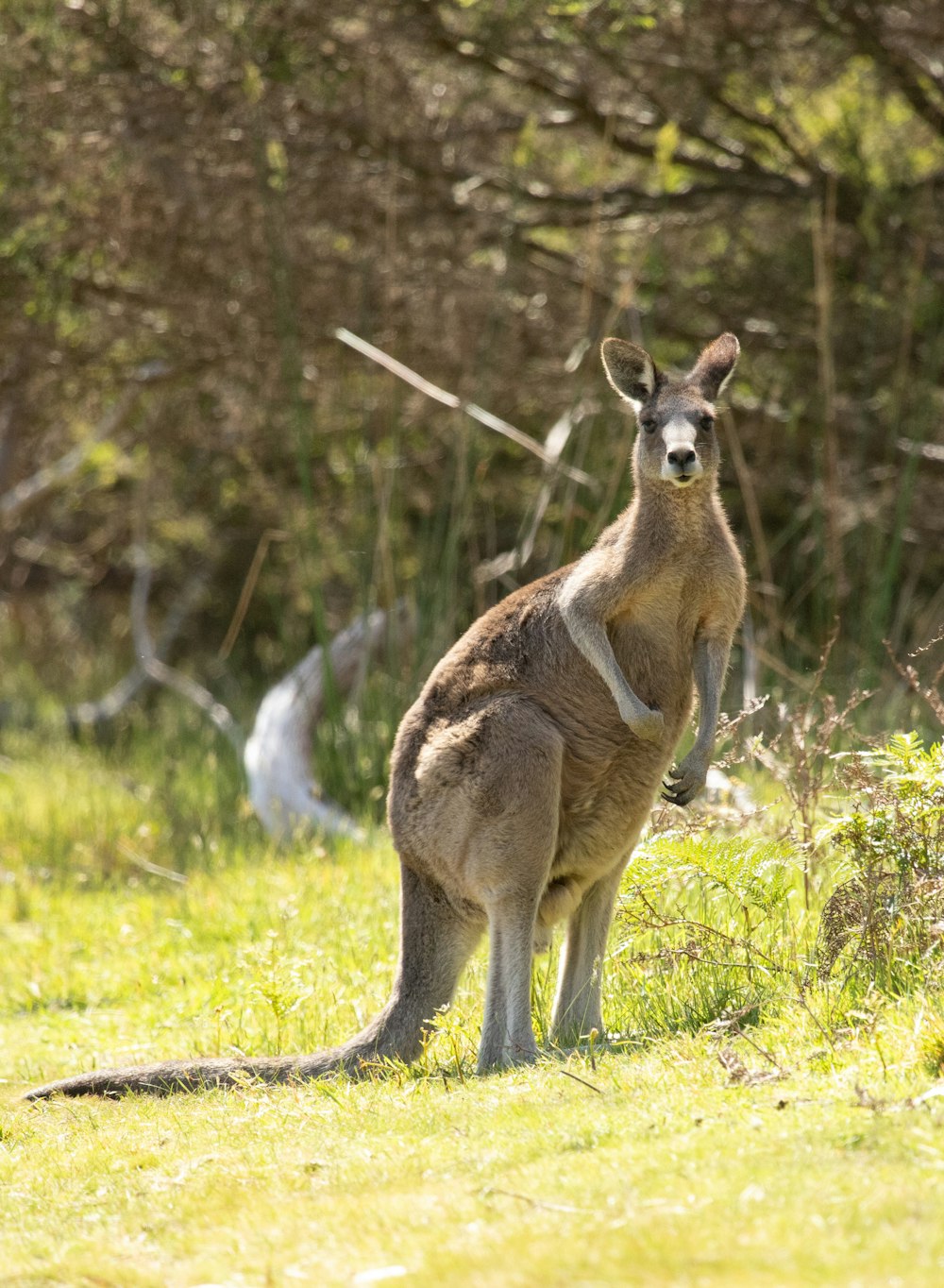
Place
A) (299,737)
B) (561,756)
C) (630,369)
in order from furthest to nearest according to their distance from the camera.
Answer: (299,737), (630,369), (561,756)

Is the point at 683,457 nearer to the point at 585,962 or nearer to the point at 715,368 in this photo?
the point at 715,368

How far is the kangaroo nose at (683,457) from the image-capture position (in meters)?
4.29

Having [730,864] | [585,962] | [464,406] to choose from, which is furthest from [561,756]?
[464,406]

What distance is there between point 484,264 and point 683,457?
6177 mm

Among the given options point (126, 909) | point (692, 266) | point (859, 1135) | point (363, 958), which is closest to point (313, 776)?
point (126, 909)

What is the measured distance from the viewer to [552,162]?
36.4 ft

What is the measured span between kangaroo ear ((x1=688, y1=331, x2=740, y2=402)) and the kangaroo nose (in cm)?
48

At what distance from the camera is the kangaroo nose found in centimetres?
429

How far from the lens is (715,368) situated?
15.7 feet

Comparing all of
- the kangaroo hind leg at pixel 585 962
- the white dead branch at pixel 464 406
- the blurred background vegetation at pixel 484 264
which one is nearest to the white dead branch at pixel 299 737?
the blurred background vegetation at pixel 484 264

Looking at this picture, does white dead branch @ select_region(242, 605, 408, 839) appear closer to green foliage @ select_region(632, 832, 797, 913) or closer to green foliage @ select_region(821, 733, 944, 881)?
green foliage @ select_region(632, 832, 797, 913)

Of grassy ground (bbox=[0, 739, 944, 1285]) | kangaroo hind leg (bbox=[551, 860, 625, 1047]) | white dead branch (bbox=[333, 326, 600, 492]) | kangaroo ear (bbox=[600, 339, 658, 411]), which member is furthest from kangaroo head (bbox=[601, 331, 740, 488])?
white dead branch (bbox=[333, 326, 600, 492])

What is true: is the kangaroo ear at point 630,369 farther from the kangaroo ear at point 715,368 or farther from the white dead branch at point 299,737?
the white dead branch at point 299,737

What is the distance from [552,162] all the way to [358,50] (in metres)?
2.47
